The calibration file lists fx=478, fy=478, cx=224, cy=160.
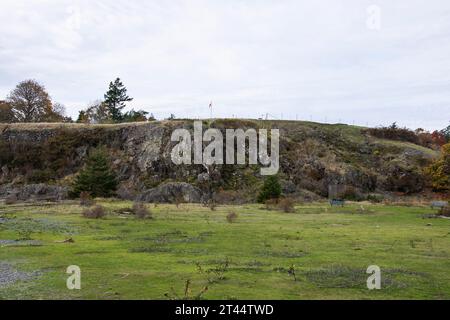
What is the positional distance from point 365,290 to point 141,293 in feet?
23.5

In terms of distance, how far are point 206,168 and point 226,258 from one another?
62016 mm

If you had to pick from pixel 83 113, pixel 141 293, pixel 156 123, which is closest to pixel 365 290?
pixel 141 293

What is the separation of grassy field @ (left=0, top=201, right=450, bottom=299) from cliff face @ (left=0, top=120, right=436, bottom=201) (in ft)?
132

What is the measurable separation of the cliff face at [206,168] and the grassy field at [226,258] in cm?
4025

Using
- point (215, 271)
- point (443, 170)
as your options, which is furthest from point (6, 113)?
point (215, 271)

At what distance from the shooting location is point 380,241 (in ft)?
91.3

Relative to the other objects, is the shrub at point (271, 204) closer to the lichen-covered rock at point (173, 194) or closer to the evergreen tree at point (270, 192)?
the evergreen tree at point (270, 192)

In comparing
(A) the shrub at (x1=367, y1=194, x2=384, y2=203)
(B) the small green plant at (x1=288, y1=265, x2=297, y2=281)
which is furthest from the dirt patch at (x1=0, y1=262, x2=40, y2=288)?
(A) the shrub at (x1=367, y1=194, x2=384, y2=203)

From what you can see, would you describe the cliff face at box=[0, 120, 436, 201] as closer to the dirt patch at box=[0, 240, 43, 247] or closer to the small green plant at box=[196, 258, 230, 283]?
the dirt patch at box=[0, 240, 43, 247]

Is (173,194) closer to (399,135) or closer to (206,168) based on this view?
(206,168)

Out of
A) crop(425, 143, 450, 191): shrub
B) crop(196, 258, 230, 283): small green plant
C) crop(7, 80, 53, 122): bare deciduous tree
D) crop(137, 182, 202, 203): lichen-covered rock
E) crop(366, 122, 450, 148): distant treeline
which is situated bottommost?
crop(137, 182, 202, 203): lichen-covered rock

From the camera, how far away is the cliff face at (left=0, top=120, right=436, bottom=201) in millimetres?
82312
